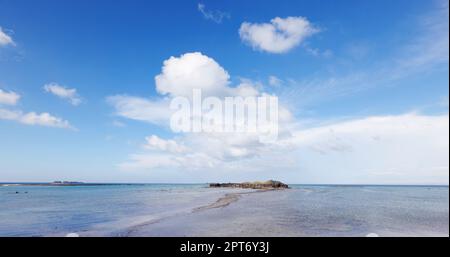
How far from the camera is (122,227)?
1839 cm

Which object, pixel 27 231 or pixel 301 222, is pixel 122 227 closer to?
pixel 27 231

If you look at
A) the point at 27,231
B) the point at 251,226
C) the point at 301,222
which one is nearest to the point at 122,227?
the point at 27,231

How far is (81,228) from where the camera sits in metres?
18.4
